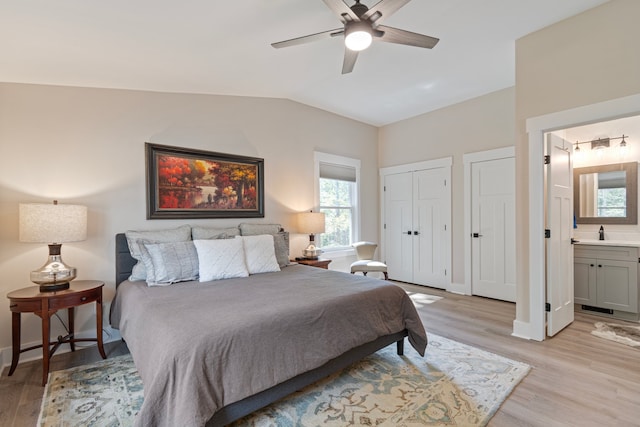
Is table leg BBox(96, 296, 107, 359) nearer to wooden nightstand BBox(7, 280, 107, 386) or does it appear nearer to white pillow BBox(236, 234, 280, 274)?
wooden nightstand BBox(7, 280, 107, 386)

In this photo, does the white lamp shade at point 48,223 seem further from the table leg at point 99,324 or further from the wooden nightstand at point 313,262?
the wooden nightstand at point 313,262

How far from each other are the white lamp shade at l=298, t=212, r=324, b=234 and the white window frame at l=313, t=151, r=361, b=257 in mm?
474

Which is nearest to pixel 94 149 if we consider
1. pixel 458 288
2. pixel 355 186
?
pixel 355 186

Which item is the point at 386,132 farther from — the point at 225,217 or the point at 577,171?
the point at 225,217

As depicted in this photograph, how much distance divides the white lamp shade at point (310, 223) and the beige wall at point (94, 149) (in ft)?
1.60

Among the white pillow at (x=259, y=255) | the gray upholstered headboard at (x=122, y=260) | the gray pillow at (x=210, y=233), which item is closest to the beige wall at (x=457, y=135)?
the white pillow at (x=259, y=255)

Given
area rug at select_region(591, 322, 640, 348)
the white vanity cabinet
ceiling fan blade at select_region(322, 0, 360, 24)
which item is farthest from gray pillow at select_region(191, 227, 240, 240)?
the white vanity cabinet

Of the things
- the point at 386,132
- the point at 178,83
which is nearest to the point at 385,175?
the point at 386,132

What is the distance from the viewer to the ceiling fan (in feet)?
6.07

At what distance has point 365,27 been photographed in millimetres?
2002

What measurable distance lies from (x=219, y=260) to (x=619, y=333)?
406cm

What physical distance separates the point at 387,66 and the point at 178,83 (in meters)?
2.25

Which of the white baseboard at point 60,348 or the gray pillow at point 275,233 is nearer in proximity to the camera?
the white baseboard at point 60,348

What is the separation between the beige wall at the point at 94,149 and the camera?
8.41ft
